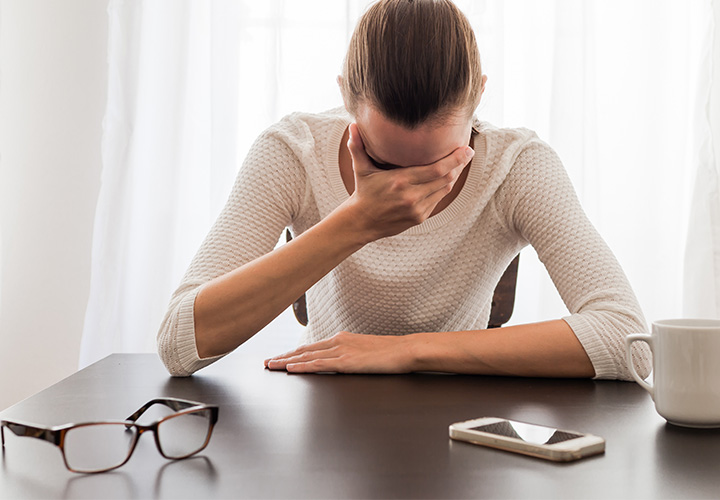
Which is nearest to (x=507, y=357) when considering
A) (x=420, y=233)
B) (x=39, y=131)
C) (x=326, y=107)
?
(x=420, y=233)

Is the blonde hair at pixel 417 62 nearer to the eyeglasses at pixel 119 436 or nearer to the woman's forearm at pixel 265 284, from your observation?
→ the woman's forearm at pixel 265 284

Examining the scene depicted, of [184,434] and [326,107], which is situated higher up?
[326,107]

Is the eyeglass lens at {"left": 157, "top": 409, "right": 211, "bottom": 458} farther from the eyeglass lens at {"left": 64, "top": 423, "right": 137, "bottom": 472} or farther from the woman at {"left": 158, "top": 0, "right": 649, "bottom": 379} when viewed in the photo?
the woman at {"left": 158, "top": 0, "right": 649, "bottom": 379}

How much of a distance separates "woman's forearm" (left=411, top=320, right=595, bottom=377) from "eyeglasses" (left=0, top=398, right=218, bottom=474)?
36 cm

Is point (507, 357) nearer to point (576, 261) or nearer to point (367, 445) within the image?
point (576, 261)

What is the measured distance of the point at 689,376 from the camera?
699 mm

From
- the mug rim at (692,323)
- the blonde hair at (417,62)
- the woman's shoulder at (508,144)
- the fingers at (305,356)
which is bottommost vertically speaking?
the fingers at (305,356)

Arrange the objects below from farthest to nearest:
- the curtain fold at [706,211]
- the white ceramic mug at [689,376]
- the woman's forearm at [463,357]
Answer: the curtain fold at [706,211]
the woman's forearm at [463,357]
the white ceramic mug at [689,376]

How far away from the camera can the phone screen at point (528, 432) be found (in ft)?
2.02

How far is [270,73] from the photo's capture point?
2182mm

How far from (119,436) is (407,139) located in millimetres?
530

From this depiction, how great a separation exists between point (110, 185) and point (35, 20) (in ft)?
1.75

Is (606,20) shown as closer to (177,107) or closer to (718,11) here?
(718,11)

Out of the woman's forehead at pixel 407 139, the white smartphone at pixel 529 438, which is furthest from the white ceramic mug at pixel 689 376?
the woman's forehead at pixel 407 139
